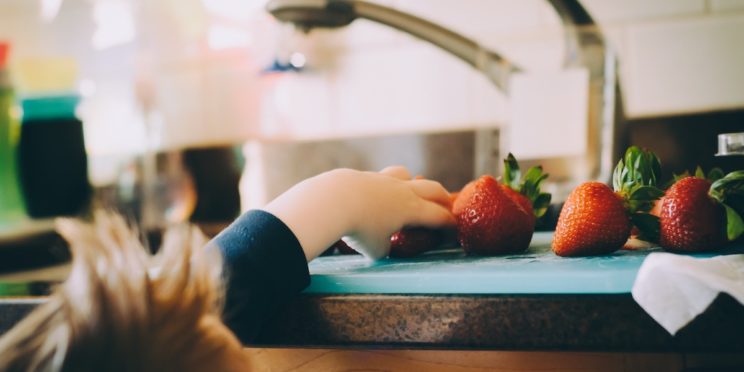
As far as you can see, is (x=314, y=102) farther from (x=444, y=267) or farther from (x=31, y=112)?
(x=444, y=267)

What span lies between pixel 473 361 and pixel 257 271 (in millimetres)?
152

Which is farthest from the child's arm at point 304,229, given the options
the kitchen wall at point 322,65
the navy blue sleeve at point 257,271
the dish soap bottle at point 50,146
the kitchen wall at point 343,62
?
the dish soap bottle at point 50,146

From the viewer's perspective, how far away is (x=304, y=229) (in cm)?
47

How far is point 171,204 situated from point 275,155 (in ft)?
0.95

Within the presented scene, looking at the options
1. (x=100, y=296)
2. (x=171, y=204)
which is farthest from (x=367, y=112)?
(x=100, y=296)

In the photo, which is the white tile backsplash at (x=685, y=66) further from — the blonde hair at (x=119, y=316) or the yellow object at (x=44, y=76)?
the yellow object at (x=44, y=76)

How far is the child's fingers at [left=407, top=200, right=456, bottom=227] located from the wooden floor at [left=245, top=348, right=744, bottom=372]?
155mm

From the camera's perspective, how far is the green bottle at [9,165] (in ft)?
4.62

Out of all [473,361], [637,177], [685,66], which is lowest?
[473,361]

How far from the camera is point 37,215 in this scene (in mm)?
1432

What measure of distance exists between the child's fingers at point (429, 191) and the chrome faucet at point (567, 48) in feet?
1.05

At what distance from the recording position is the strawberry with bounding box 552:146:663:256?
0.49 m

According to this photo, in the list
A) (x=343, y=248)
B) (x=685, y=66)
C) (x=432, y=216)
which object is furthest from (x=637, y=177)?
(x=685, y=66)

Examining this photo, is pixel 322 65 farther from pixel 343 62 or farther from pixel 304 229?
pixel 304 229
